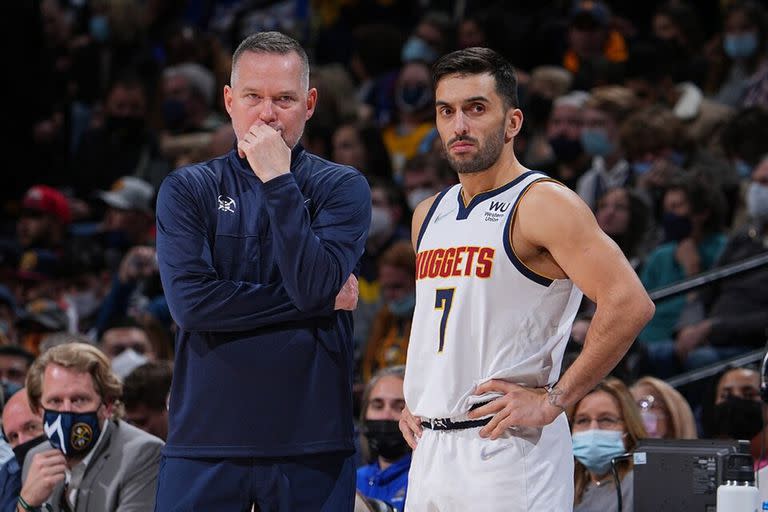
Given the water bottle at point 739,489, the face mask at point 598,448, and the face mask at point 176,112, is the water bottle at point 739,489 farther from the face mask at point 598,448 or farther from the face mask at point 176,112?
the face mask at point 176,112

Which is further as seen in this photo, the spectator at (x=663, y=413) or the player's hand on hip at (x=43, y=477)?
the spectator at (x=663, y=413)

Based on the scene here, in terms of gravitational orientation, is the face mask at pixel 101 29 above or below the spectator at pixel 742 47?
above

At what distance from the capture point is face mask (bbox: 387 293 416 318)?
8734mm

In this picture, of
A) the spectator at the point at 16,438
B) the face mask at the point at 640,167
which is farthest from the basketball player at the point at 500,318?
the face mask at the point at 640,167

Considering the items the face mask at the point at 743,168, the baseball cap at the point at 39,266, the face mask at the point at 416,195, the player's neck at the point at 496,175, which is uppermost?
the face mask at the point at 743,168

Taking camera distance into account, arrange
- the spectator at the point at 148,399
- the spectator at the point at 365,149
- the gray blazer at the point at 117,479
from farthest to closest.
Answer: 1. the spectator at the point at 365,149
2. the spectator at the point at 148,399
3. the gray blazer at the point at 117,479

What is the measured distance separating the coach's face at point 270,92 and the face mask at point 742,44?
25.1ft

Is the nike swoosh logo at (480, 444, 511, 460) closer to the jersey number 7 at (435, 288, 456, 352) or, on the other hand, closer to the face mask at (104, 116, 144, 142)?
the jersey number 7 at (435, 288, 456, 352)

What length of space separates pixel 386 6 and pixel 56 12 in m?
3.58

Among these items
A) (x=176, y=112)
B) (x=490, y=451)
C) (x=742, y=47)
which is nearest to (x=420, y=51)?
(x=176, y=112)

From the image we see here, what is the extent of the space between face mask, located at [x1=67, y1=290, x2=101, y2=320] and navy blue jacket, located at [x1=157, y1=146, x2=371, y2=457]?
664 cm

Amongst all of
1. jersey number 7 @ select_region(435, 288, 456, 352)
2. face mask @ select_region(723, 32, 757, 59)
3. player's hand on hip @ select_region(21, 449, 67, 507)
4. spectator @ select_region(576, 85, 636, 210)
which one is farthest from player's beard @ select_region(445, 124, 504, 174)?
face mask @ select_region(723, 32, 757, 59)

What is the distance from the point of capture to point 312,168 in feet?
14.2

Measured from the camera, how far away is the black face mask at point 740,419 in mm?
6410
